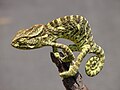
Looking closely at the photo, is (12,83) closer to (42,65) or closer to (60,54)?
(42,65)

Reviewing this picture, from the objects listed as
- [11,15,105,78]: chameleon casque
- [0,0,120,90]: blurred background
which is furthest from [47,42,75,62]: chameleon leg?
[0,0,120,90]: blurred background

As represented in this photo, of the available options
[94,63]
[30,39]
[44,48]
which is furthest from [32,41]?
[44,48]

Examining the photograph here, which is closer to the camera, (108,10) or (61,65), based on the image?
(61,65)

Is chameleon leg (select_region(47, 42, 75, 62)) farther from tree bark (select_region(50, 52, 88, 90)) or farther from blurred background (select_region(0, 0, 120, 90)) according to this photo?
blurred background (select_region(0, 0, 120, 90))

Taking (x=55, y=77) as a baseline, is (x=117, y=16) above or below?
above

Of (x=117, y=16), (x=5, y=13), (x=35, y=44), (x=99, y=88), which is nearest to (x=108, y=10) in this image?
(x=117, y=16)

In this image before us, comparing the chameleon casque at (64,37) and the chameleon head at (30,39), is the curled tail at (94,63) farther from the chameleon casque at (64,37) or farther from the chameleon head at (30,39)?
the chameleon head at (30,39)
